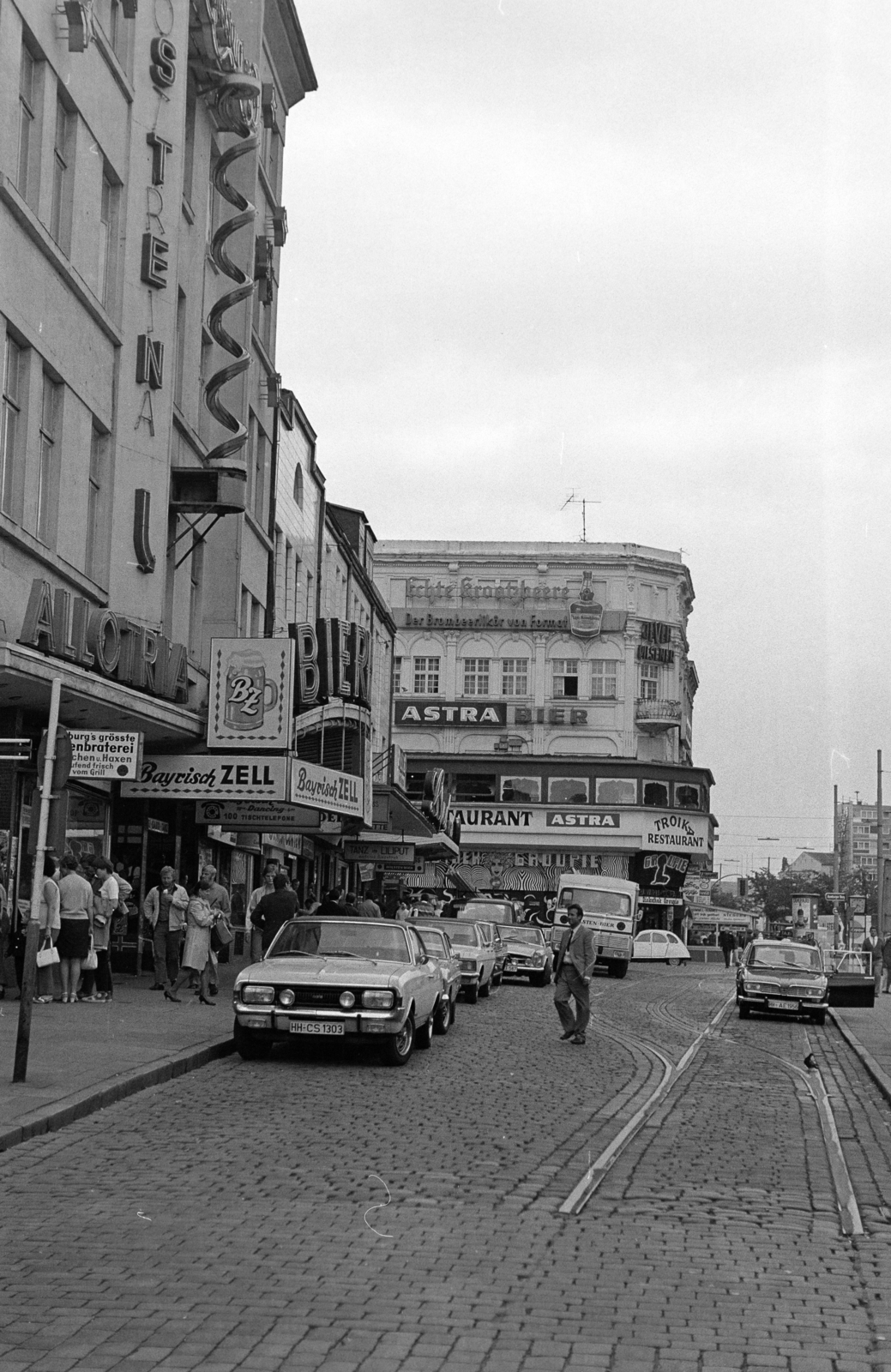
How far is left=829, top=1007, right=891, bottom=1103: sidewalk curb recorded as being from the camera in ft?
56.0

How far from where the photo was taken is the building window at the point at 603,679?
8600cm

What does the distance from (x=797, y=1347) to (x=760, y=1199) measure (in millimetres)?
3437

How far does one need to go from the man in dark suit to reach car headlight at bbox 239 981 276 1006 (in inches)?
202

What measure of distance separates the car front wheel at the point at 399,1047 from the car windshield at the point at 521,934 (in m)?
18.8

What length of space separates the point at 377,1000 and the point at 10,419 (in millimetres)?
9110

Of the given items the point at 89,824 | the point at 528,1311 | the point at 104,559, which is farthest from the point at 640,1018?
the point at 528,1311

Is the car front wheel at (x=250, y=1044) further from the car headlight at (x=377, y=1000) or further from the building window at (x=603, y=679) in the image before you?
the building window at (x=603, y=679)

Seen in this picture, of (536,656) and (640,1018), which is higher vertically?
(536,656)

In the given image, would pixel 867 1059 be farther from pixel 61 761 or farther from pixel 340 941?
pixel 61 761

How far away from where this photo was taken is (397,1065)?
54.4ft

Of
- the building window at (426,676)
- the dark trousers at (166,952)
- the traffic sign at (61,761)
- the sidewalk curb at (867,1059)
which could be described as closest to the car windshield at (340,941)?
the traffic sign at (61,761)

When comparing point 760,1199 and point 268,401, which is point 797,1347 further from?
point 268,401

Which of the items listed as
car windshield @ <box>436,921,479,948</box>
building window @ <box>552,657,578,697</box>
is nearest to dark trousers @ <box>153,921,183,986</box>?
car windshield @ <box>436,921,479,948</box>

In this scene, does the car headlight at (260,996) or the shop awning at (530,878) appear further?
the shop awning at (530,878)
